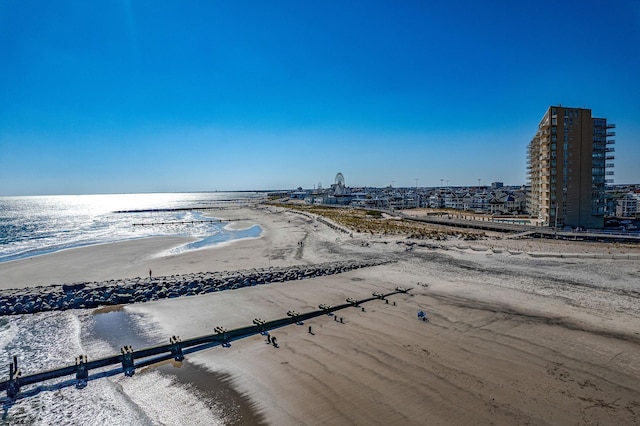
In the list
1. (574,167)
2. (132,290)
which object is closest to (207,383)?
(132,290)

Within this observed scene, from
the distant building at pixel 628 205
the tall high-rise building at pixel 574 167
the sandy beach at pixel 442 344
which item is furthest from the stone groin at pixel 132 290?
the distant building at pixel 628 205

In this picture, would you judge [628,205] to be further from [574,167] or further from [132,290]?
[132,290]

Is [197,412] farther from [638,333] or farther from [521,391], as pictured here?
[638,333]

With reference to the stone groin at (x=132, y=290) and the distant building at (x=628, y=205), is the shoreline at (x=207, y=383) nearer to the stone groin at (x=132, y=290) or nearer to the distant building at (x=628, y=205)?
the stone groin at (x=132, y=290)

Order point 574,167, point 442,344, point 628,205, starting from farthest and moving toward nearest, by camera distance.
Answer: point 628,205 → point 574,167 → point 442,344

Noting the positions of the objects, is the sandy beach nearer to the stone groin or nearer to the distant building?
the stone groin

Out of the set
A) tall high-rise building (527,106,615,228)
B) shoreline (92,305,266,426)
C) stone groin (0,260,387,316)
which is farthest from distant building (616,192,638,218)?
shoreline (92,305,266,426)

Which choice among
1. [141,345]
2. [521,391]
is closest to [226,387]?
→ [141,345]
